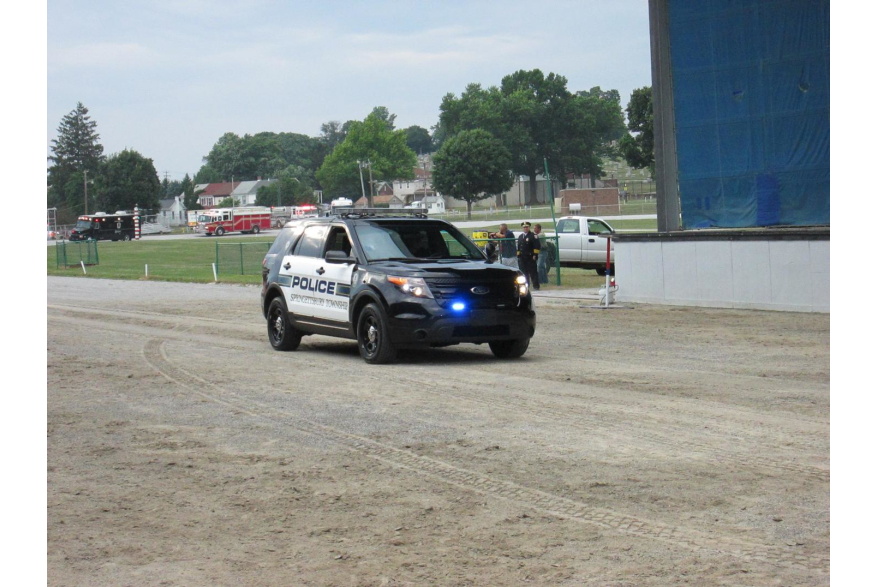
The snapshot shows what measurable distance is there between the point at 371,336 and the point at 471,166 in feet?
290

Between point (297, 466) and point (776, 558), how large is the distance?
11.4 feet

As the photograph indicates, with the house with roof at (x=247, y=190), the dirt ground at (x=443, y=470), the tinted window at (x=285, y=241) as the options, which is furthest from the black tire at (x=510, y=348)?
the house with roof at (x=247, y=190)

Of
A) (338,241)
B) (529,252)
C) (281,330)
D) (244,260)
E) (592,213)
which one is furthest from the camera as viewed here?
(592,213)

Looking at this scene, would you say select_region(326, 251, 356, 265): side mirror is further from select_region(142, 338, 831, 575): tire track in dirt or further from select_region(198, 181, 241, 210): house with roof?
select_region(198, 181, 241, 210): house with roof

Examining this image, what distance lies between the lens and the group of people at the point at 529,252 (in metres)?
27.1

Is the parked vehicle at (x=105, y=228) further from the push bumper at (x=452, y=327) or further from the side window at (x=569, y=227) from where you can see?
the push bumper at (x=452, y=327)

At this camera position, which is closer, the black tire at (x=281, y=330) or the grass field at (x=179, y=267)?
the black tire at (x=281, y=330)

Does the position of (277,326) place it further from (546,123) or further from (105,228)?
(546,123)

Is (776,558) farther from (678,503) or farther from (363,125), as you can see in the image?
(363,125)

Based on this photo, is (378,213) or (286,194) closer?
(378,213)

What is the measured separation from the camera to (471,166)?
10069cm

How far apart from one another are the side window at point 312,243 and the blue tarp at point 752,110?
10407mm

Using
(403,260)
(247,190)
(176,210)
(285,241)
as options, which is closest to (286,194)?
(176,210)
